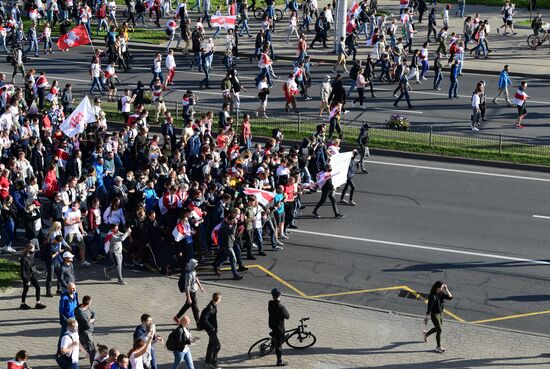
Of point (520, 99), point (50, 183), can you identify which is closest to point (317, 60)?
point (520, 99)

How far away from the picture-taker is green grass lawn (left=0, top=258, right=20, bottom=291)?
26370 millimetres

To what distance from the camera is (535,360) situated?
910 inches

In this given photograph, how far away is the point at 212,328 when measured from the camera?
2217cm

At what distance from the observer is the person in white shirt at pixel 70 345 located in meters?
20.8

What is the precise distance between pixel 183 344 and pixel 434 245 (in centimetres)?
1007

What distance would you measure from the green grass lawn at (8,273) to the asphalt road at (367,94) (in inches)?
581

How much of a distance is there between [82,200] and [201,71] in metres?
18.8

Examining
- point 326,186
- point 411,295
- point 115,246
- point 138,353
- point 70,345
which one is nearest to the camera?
point 138,353

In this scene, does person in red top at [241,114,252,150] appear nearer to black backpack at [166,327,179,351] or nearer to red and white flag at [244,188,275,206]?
red and white flag at [244,188,275,206]

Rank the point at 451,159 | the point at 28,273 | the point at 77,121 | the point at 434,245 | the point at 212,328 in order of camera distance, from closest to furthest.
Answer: the point at 212,328
the point at 28,273
the point at 434,245
the point at 77,121
the point at 451,159

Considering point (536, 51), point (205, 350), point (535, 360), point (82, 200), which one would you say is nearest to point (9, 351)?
point (205, 350)

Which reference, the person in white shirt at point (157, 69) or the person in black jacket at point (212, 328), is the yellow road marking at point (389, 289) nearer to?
the person in black jacket at point (212, 328)

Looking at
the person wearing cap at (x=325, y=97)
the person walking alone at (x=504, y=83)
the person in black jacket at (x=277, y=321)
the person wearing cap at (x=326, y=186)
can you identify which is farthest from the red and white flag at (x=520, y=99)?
the person in black jacket at (x=277, y=321)

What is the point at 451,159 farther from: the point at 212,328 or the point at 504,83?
the point at 212,328
